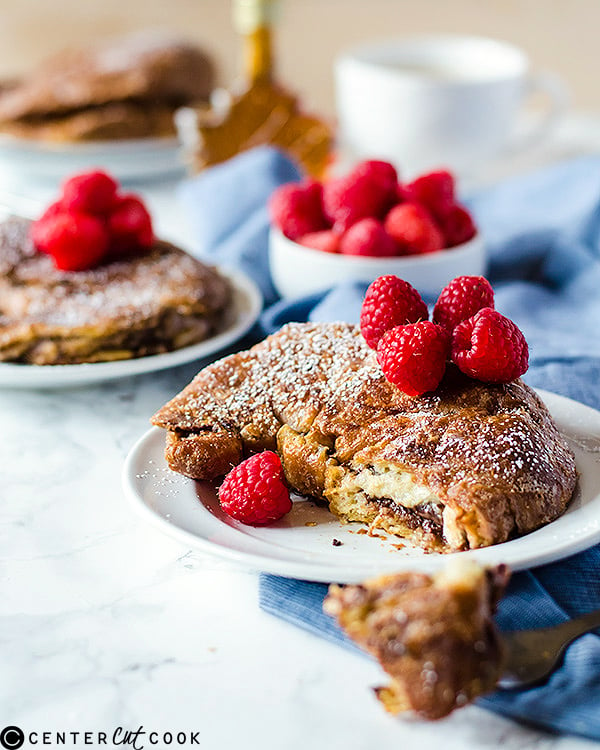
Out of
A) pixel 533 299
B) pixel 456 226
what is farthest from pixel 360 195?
pixel 533 299

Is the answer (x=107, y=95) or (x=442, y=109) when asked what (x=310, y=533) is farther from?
(x=107, y=95)

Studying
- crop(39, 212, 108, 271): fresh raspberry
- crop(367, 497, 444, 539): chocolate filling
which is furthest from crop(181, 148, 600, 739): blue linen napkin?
crop(39, 212, 108, 271): fresh raspberry

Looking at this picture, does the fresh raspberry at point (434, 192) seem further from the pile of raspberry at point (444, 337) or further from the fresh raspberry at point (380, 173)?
the pile of raspberry at point (444, 337)

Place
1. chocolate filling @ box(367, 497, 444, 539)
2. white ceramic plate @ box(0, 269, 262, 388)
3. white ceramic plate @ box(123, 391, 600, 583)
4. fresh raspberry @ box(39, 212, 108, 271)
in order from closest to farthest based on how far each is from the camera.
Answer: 1. white ceramic plate @ box(123, 391, 600, 583)
2. chocolate filling @ box(367, 497, 444, 539)
3. white ceramic plate @ box(0, 269, 262, 388)
4. fresh raspberry @ box(39, 212, 108, 271)

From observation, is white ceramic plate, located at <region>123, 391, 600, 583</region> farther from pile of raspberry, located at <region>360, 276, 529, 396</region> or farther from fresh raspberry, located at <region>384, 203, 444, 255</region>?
fresh raspberry, located at <region>384, 203, 444, 255</region>

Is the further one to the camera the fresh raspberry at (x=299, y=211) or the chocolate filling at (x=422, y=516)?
the fresh raspberry at (x=299, y=211)

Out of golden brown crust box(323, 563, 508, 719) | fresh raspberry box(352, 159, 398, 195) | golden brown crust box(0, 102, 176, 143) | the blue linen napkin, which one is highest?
golden brown crust box(323, 563, 508, 719)

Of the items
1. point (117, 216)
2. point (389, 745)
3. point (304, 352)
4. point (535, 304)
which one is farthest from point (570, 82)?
point (389, 745)

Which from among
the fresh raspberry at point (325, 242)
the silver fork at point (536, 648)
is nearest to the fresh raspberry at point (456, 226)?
the fresh raspberry at point (325, 242)
